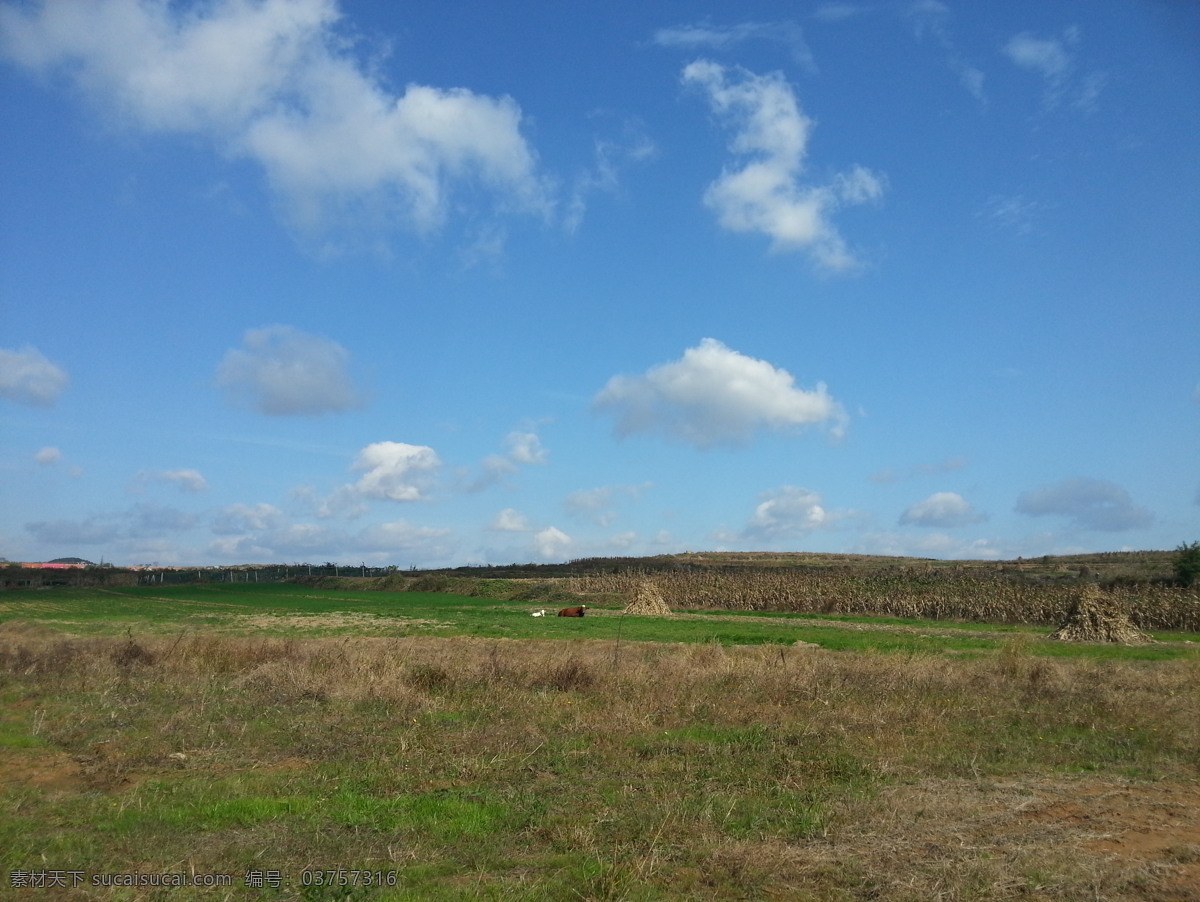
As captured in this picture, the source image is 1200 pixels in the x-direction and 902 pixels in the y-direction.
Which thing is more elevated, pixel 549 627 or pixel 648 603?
pixel 549 627

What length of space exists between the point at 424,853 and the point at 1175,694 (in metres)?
16.8

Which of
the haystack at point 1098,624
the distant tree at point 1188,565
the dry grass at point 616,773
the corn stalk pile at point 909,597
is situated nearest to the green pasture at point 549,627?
the haystack at point 1098,624

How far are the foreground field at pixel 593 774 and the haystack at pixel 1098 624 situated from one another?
40.4 ft

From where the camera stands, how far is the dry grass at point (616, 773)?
769 cm

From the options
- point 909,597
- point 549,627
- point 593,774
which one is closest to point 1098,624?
point 909,597

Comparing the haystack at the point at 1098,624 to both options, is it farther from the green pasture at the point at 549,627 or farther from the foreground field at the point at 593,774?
the foreground field at the point at 593,774

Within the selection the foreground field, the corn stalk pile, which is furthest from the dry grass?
the corn stalk pile

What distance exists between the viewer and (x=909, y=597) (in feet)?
169

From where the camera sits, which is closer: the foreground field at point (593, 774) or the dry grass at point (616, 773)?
the foreground field at point (593, 774)

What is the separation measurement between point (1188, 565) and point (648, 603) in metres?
33.8

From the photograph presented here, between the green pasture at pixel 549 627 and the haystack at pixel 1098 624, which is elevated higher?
the haystack at pixel 1098 624

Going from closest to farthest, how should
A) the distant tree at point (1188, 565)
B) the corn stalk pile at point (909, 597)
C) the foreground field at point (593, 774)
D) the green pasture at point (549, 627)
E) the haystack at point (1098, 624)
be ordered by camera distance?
the foreground field at point (593, 774) < the green pasture at point (549, 627) < the haystack at point (1098, 624) < the corn stalk pile at point (909, 597) < the distant tree at point (1188, 565)

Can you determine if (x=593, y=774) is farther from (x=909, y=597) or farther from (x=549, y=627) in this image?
(x=909, y=597)

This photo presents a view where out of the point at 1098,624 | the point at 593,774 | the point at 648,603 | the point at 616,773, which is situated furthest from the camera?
the point at 648,603
